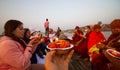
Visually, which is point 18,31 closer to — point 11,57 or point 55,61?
point 11,57

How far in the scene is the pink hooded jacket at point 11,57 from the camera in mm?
1668

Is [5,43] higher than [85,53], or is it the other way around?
[5,43]

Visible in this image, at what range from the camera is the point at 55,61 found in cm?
Result: 94

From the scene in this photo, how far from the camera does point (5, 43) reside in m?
1.72

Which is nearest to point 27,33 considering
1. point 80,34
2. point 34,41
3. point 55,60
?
point 34,41

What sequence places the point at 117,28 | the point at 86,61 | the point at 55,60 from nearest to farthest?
1. the point at 55,60
2. the point at 117,28
3. the point at 86,61

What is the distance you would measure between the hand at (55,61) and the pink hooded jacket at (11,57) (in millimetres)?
796

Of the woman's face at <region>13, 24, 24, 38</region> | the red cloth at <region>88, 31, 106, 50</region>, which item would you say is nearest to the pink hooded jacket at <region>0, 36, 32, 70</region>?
the woman's face at <region>13, 24, 24, 38</region>

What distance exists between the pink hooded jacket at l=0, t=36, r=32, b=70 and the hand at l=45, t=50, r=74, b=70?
0.80 meters

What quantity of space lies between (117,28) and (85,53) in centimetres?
274

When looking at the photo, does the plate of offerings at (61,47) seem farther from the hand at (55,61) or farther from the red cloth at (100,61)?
the red cloth at (100,61)

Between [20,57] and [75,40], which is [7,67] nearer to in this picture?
[20,57]

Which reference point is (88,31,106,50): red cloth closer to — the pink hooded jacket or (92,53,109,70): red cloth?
(92,53,109,70): red cloth

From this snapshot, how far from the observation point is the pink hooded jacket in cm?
167
